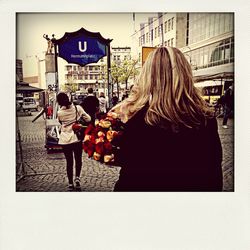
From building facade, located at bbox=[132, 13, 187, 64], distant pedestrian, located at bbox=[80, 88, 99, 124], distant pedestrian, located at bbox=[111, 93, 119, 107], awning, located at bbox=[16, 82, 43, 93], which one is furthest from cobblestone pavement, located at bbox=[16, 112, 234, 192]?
building facade, located at bbox=[132, 13, 187, 64]

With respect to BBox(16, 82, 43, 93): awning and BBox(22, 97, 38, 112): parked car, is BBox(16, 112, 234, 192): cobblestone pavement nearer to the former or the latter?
BBox(22, 97, 38, 112): parked car

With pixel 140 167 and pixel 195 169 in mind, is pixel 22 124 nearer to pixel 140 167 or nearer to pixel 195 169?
pixel 140 167

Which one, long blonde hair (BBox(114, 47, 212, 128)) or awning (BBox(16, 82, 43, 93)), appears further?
awning (BBox(16, 82, 43, 93))

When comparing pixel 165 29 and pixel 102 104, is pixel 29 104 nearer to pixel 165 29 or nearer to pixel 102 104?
pixel 102 104

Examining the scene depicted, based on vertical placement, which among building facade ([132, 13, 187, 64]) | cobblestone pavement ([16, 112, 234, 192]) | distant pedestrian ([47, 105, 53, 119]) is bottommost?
cobblestone pavement ([16, 112, 234, 192])

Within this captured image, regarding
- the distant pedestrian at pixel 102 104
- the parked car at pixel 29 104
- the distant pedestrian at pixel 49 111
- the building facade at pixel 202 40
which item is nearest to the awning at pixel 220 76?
the building facade at pixel 202 40

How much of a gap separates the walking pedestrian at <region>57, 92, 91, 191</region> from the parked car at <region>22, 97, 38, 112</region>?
0.20 m

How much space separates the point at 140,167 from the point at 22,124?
102 cm

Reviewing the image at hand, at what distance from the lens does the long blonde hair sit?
3539 mm

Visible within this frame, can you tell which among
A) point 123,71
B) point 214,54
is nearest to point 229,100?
point 214,54

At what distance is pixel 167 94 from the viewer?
3551 mm
